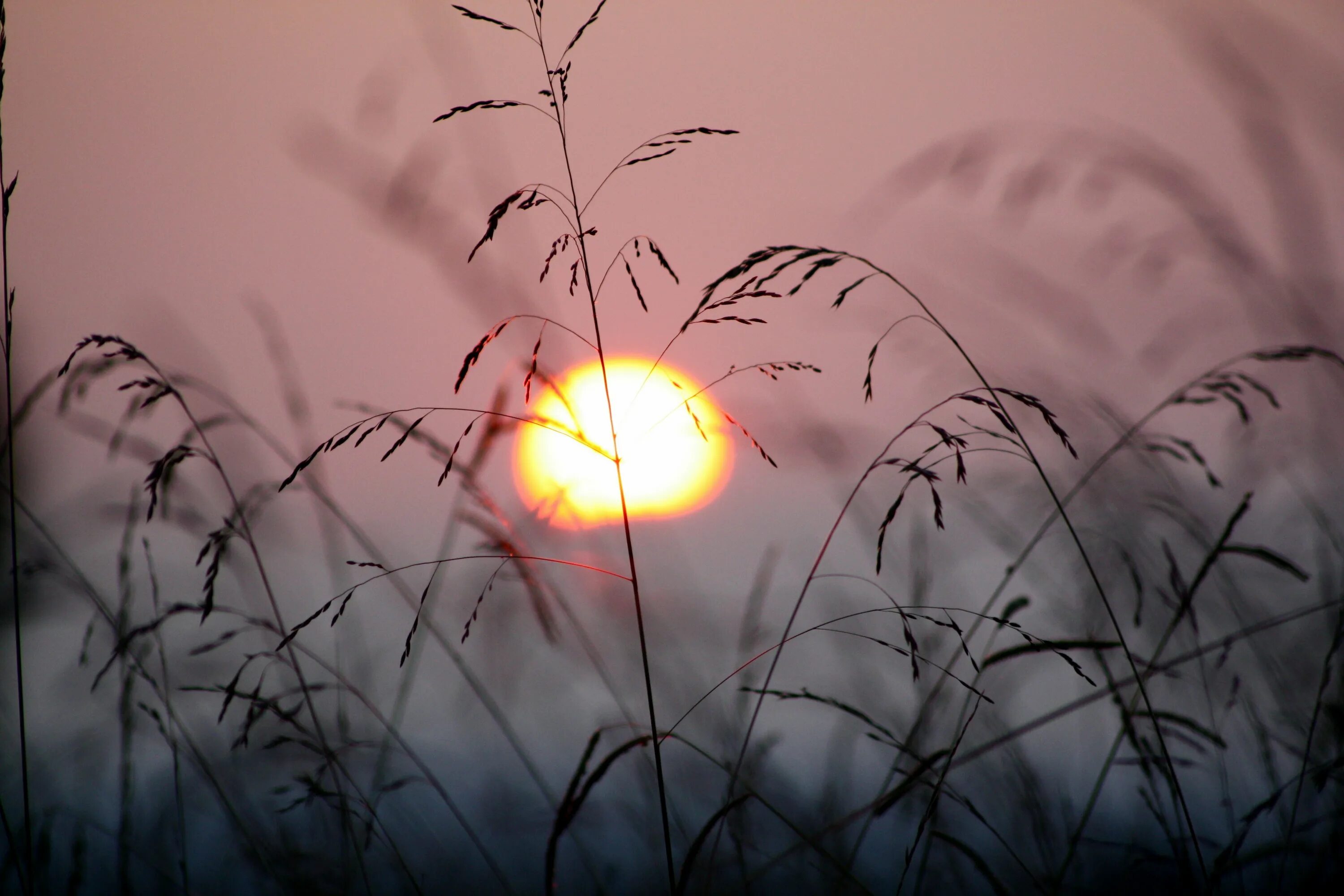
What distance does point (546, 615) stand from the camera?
146 cm

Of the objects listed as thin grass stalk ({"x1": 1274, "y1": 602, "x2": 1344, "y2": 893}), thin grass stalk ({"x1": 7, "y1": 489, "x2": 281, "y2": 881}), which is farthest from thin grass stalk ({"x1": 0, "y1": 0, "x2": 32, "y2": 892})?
thin grass stalk ({"x1": 1274, "y1": 602, "x2": 1344, "y2": 893})

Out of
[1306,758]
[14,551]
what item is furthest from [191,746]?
Answer: [1306,758]

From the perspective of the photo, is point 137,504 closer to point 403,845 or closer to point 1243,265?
point 403,845

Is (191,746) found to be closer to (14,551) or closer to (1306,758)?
(14,551)

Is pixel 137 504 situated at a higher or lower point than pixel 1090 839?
higher

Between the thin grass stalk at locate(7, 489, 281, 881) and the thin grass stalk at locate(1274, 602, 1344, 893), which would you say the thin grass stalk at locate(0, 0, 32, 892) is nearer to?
the thin grass stalk at locate(7, 489, 281, 881)

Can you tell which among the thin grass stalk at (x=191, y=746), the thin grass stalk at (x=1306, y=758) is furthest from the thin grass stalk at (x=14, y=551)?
the thin grass stalk at (x=1306, y=758)

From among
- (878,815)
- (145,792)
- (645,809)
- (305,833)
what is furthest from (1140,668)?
(145,792)

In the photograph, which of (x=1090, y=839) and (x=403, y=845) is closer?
(x=1090, y=839)

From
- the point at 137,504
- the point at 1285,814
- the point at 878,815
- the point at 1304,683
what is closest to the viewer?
the point at 878,815

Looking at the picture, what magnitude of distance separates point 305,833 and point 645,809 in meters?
0.69

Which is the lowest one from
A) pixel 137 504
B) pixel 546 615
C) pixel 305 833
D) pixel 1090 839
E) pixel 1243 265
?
pixel 1090 839

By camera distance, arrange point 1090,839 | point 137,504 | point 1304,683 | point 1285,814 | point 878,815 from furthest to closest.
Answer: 1. point 137,504
2. point 1304,683
3. point 1285,814
4. point 1090,839
5. point 878,815

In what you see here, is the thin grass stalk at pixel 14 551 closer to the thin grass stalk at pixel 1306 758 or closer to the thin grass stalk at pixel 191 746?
the thin grass stalk at pixel 191 746
